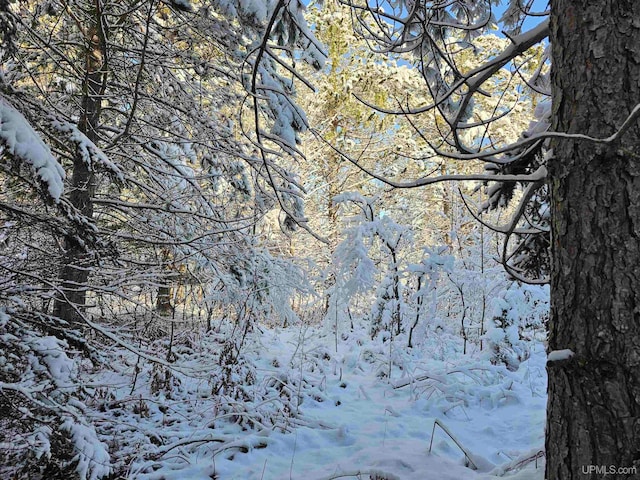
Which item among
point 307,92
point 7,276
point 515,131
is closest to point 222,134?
point 7,276

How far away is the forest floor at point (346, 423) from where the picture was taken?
8.52 feet

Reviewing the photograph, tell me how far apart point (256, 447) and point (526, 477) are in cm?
188

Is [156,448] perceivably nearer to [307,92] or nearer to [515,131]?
[307,92]

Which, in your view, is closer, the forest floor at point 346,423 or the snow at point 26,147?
the snow at point 26,147

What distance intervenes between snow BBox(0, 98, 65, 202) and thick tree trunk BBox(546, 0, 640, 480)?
2.08 meters

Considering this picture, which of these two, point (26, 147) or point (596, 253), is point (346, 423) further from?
point (26, 147)

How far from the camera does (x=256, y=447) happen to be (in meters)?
3.01

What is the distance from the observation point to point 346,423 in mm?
3521

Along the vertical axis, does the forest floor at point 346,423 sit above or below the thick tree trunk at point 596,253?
below

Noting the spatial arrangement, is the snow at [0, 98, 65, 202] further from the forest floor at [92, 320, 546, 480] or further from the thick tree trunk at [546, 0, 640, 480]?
the thick tree trunk at [546, 0, 640, 480]

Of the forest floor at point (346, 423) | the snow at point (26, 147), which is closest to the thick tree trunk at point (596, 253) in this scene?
the forest floor at point (346, 423)

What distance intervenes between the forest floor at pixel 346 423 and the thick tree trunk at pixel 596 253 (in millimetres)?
965

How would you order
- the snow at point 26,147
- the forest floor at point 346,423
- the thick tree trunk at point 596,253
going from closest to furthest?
the thick tree trunk at point 596,253 < the snow at point 26,147 < the forest floor at point 346,423

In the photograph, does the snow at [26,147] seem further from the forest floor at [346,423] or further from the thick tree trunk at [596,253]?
the thick tree trunk at [596,253]
